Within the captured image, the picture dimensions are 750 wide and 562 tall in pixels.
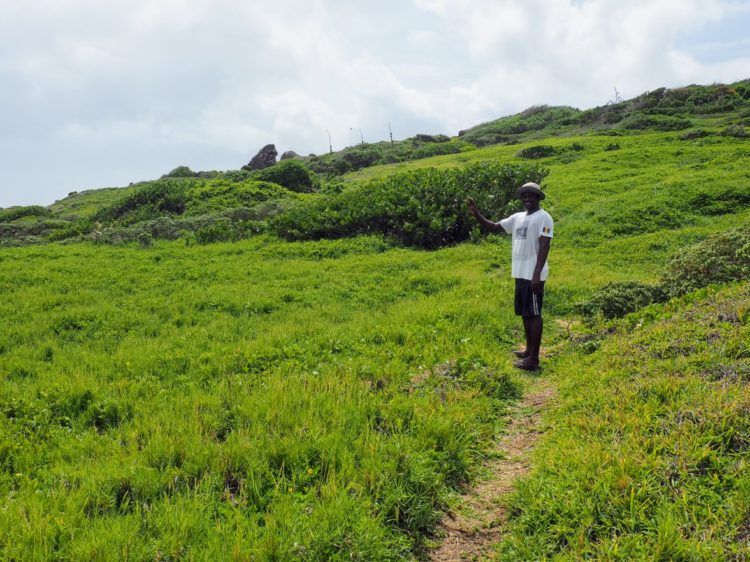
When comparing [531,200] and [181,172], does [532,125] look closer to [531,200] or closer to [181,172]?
[181,172]

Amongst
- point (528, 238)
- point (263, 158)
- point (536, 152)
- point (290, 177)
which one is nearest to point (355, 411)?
point (528, 238)

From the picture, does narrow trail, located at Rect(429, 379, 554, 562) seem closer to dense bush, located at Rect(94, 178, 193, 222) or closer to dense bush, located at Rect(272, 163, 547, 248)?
dense bush, located at Rect(272, 163, 547, 248)

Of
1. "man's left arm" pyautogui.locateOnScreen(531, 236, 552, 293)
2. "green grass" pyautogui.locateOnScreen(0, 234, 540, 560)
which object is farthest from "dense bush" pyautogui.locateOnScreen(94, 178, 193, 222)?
"man's left arm" pyautogui.locateOnScreen(531, 236, 552, 293)

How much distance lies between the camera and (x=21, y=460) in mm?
4750

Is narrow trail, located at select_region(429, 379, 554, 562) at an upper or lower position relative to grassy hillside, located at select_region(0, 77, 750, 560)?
lower

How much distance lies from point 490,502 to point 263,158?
243ft

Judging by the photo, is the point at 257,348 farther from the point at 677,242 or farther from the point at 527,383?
the point at 677,242

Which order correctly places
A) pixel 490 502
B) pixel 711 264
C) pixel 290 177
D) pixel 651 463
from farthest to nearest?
pixel 290 177, pixel 711 264, pixel 490 502, pixel 651 463

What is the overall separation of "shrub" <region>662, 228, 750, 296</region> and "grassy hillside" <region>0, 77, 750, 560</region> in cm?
6

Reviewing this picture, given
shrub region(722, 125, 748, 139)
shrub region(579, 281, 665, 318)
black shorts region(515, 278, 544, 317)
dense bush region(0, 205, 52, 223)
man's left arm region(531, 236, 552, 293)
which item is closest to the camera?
man's left arm region(531, 236, 552, 293)

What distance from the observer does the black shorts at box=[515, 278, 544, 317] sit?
6.86 metres

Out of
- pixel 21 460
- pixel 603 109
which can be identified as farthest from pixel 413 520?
pixel 603 109

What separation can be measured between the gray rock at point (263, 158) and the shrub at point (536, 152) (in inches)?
1753

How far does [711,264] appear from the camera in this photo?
331 inches
